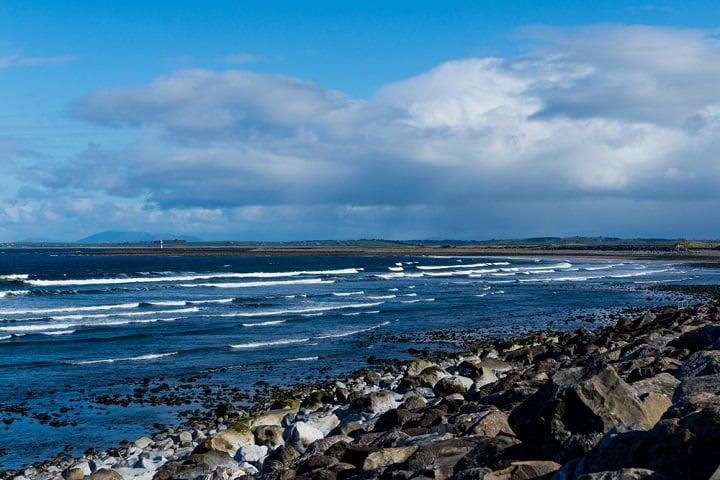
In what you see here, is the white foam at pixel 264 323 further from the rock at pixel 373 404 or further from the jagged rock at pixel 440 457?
the jagged rock at pixel 440 457

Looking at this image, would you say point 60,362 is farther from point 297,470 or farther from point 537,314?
point 537,314

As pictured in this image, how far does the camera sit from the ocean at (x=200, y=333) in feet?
60.2

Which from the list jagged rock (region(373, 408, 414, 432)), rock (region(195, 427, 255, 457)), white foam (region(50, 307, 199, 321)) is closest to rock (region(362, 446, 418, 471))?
jagged rock (region(373, 408, 414, 432))

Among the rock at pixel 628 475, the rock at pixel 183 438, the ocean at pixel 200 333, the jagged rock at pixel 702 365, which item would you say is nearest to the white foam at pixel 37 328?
the ocean at pixel 200 333

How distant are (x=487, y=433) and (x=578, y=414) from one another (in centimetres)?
152

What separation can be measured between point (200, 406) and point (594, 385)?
1361cm

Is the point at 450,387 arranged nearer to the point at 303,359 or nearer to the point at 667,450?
the point at 303,359

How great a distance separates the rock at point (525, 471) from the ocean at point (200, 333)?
1140 centimetres

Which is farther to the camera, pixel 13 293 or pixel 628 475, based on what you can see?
pixel 13 293

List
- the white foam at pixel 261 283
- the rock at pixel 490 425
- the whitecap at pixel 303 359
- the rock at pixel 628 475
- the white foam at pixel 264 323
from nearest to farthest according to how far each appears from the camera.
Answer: the rock at pixel 628 475 → the rock at pixel 490 425 → the whitecap at pixel 303 359 → the white foam at pixel 264 323 → the white foam at pixel 261 283

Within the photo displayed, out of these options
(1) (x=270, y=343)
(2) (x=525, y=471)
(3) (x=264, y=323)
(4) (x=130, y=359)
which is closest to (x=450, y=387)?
(2) (x=525, y=471)

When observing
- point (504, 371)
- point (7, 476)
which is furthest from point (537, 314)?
point (7, 476)

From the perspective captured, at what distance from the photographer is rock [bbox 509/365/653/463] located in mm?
7016

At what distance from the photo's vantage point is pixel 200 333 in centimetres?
3189
